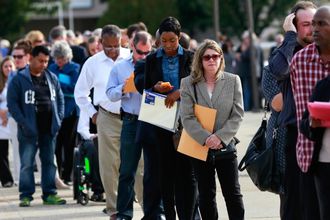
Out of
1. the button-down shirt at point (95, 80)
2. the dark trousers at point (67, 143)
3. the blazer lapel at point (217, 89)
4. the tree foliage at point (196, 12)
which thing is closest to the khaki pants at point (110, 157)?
the button-down shirt at point (95, 80)

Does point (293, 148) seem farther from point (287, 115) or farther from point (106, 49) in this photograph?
point (106, 49)

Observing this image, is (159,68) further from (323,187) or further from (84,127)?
(84,127)

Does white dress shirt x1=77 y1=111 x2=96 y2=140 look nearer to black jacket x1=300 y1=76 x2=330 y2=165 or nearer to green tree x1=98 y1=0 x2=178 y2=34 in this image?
black jacket x1=300 y1=76 x2=330 y2=165

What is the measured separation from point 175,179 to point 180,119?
22.9 inches

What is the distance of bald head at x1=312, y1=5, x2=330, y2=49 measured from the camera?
729 centimetres

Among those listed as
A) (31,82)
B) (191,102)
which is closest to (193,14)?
(31,82)

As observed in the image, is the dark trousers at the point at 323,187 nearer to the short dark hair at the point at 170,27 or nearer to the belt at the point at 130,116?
the short dark hair at the point at 170,27

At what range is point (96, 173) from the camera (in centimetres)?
1289

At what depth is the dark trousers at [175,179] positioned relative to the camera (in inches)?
397

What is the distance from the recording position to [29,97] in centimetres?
1299

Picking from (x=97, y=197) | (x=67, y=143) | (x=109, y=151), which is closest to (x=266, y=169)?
(x=109, y=151)

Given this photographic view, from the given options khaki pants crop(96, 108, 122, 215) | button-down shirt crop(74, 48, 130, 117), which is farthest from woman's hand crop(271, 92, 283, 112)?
button-down shirt crop(74, 48, 130, 117)

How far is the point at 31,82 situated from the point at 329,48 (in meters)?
6.25

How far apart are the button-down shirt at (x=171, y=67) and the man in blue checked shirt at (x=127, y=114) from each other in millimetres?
655
